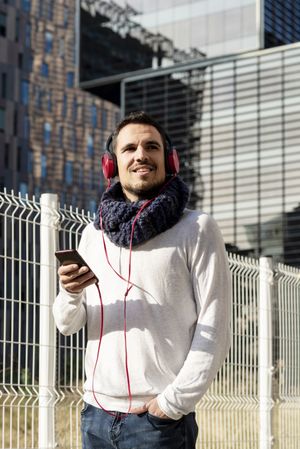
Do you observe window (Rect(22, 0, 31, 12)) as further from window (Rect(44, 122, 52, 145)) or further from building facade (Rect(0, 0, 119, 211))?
window (Rect(44, 122, 52, 145))

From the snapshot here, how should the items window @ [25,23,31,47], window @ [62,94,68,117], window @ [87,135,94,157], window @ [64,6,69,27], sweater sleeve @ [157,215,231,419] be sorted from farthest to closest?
window @ [64,6,69,27] < window @ [87,135,94,157] < window @ [62,94,68,117] < window @ [25,23,31,47] < sweater sleeve @ [157,215,231,419]

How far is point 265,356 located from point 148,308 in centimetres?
496

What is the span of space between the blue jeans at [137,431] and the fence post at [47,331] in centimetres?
251

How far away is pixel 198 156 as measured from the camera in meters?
63.5

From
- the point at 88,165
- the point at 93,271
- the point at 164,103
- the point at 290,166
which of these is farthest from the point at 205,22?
the point at 93,271

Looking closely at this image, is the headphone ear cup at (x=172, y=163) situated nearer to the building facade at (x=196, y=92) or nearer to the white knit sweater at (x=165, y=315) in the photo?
the white knit sweater at (x=165, y=315)

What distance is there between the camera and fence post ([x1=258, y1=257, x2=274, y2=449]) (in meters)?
7.92

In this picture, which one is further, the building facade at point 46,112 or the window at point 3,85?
the building facade at point 46,112

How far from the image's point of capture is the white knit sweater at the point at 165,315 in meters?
3.08

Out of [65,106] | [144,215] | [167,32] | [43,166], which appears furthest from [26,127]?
[144,215]

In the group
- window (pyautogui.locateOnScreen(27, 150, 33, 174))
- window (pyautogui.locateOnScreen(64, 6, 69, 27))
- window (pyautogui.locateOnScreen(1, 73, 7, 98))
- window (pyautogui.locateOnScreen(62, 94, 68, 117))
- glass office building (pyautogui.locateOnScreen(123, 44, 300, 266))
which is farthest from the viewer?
window (pyautogui.locateOnScreen(64, 6, 69, 27))

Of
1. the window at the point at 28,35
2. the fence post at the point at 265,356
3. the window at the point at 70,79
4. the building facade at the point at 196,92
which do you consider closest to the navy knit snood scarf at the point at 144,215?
the fence post at the point at 265,356

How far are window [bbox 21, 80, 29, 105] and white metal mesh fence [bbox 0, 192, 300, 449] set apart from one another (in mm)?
63010

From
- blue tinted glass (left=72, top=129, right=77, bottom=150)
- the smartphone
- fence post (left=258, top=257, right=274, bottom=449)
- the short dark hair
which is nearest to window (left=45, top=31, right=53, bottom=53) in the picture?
blue tinted glass (left=72, top=129, right=77, bottom=150)
